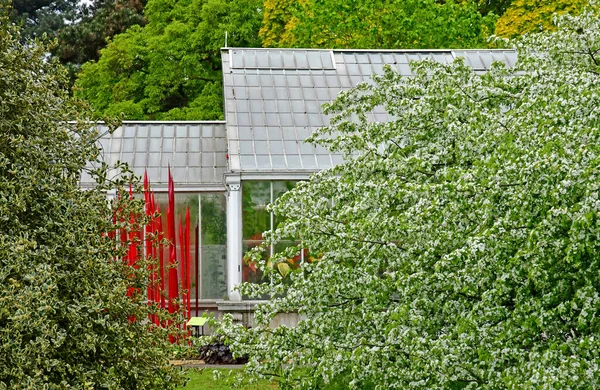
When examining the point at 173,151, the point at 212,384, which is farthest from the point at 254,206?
the point at 212,384

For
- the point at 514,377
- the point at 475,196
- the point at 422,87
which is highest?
the point at 422,87

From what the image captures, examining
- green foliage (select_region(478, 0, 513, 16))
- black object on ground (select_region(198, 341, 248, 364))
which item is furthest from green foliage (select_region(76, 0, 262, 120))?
black object on ground (select_region(198, 341, 248, 364))

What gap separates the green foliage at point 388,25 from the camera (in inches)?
984

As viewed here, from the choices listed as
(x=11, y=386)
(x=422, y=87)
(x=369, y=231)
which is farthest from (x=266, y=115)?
(x=11, y=386)

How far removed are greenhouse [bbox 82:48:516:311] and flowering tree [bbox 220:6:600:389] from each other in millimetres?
7225

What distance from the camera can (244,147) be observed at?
57.6 ft

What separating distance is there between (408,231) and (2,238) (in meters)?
2.76

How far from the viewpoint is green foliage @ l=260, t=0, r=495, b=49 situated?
82.0 ft

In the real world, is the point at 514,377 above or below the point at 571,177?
below

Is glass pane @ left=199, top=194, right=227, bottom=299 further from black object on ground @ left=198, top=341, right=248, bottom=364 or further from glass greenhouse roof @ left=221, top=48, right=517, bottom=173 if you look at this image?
black object on ground @ left=198, top=341, right=248, bottom=364

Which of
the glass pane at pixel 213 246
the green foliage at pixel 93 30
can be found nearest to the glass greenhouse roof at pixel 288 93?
the glass pane at pixel 213 246

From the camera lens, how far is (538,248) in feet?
18.4

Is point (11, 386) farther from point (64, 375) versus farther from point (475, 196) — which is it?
point (475, 196)

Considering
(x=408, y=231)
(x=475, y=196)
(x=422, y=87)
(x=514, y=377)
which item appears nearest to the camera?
(x=514, y=377)
